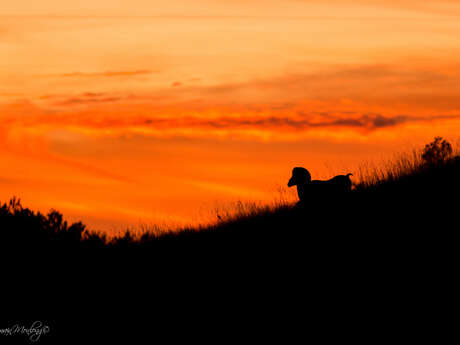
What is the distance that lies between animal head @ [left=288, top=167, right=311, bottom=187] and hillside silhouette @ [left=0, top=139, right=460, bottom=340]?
609 millimetres

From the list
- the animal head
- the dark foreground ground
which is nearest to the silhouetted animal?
the animal head

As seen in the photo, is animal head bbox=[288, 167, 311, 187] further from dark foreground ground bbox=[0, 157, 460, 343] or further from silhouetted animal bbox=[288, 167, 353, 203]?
dark foreground ground bbox=[0, 157, 460, 343]

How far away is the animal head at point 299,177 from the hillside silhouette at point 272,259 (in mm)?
609

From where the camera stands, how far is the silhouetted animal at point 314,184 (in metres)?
16.6

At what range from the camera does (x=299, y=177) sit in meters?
16.9

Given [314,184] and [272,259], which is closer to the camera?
[272,259]

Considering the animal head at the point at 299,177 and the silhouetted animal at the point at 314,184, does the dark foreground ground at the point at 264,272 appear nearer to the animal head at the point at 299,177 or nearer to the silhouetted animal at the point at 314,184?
the silhouetted animal at the point at 314,184

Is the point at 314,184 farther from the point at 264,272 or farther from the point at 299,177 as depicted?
the point at 264,272

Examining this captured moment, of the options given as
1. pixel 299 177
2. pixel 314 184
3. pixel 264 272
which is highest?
pixel 299 177

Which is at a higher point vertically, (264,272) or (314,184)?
(314,184)

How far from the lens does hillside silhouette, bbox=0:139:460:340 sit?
38.9 feet

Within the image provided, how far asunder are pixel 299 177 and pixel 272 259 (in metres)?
2.97

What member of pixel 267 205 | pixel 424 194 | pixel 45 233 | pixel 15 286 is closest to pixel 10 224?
pixel 45 233

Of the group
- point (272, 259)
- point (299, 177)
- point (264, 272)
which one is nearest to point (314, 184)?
point (299, 177)
